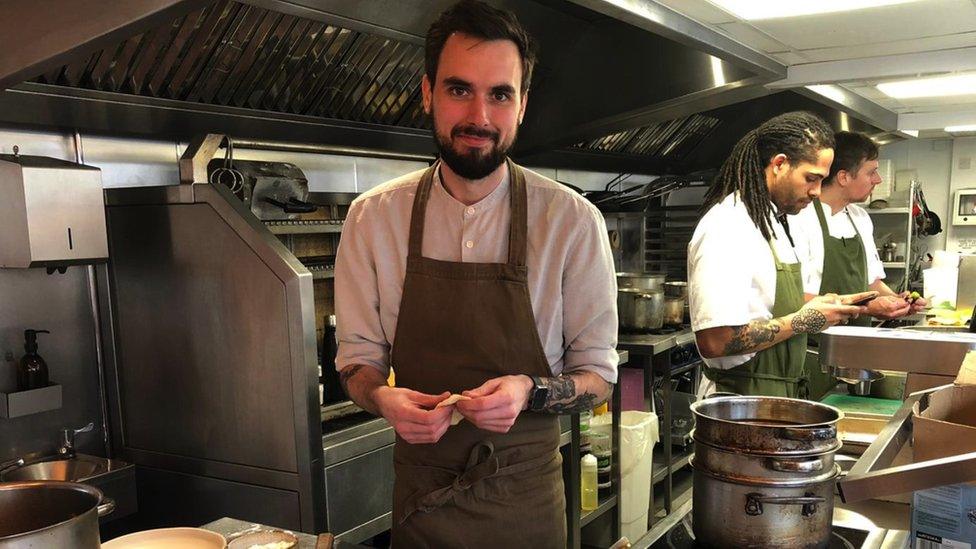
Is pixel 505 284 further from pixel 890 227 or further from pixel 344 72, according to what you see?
pixel 890 227

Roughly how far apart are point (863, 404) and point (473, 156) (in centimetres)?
200

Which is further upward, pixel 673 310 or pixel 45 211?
pixel 45 211

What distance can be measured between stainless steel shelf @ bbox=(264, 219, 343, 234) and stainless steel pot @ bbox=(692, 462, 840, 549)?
2012 millimetres

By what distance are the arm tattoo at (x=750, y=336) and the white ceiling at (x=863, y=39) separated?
3.93ft

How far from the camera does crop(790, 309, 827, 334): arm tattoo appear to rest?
2.77 m

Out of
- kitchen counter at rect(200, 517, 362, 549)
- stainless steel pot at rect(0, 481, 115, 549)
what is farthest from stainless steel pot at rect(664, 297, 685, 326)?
stainless steel pot at rect(0, 481, 115, 549)

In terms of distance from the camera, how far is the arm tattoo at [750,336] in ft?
8.67

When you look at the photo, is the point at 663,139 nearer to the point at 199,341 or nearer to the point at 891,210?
the point at 891,210

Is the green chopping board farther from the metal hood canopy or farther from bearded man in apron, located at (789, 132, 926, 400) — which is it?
the metal hood canopy

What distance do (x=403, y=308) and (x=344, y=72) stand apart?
1.79m

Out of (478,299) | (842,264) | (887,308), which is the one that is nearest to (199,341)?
(478,299)

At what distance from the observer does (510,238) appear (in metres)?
1.79

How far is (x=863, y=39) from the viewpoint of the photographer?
3494 mm

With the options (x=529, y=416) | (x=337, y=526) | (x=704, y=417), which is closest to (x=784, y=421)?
(x=704, y=417)
